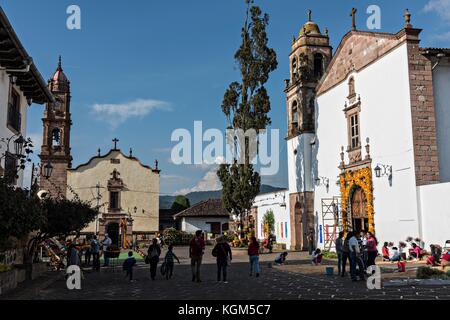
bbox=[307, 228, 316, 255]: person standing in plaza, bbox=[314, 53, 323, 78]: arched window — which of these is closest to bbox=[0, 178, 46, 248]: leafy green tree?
bbox=[307, 228, 316, 255]: person standing in plaza

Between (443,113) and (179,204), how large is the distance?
4431cm

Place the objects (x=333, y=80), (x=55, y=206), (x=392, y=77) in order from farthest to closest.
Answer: (x=333, y=80)
(x=392, y=77)
(x=55, y=206)

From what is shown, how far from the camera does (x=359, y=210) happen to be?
24.0 metres

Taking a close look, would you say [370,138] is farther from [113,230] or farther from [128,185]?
[113,230]

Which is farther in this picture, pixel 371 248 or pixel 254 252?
pixel 254 252

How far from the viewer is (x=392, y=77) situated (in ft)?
69.4

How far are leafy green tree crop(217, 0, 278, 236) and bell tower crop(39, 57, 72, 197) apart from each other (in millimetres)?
19795

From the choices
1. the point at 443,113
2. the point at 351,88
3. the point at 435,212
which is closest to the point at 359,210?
the point at 435,212

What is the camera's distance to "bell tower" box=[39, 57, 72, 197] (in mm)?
43656

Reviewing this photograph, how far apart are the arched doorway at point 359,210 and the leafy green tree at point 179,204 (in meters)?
34.6

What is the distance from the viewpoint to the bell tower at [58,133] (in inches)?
1719

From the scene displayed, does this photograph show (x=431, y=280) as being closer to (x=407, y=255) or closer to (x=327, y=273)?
(x=327, y=273)
